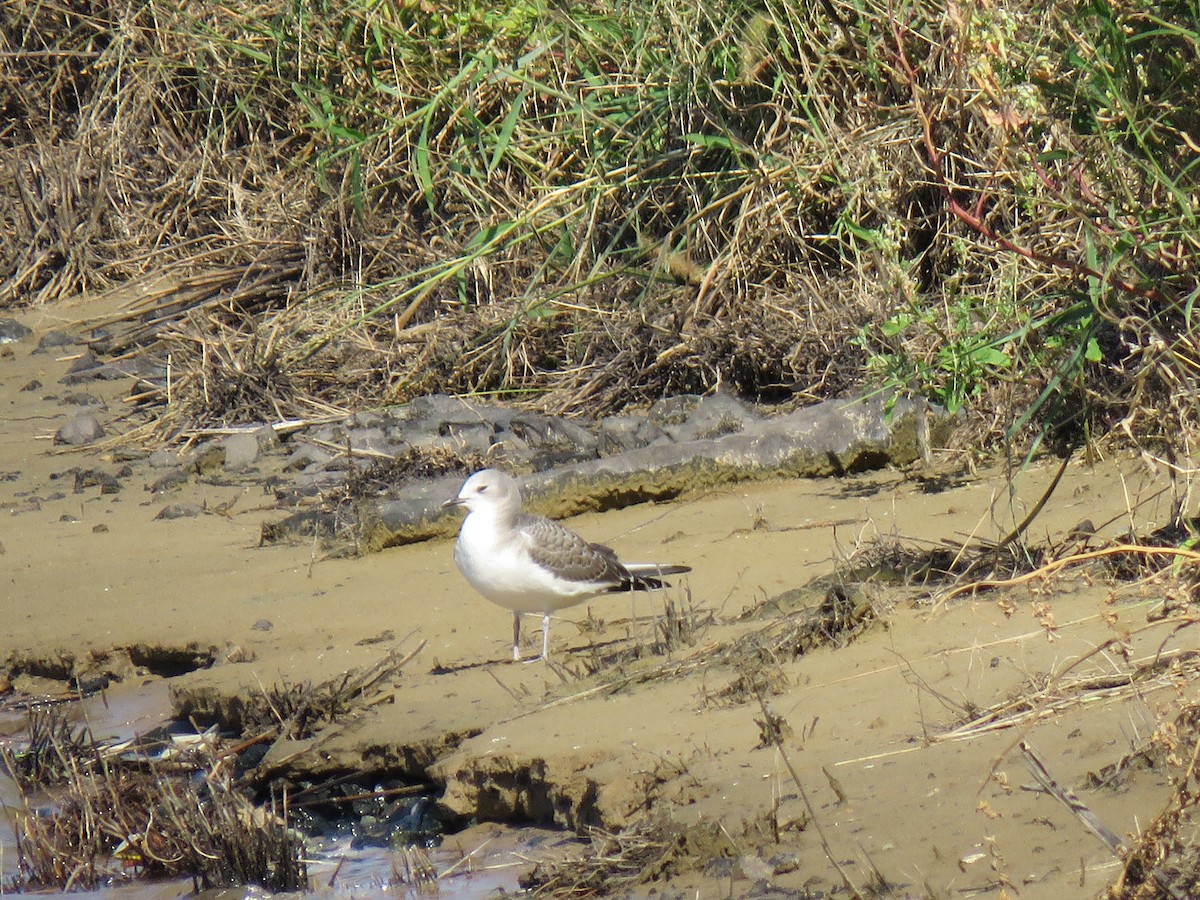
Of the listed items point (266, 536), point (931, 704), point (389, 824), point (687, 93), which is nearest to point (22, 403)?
point (266, 536)

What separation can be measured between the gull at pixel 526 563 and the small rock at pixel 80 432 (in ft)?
12.1

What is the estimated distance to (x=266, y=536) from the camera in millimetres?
6938

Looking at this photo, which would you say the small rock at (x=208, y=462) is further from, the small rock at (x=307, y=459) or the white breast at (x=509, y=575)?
the white breast at (x=509, y=575)

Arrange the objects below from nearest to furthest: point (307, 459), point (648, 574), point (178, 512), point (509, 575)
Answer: point (509, 575) < point (648, 574) < point (178, 512) < point (307, 459)

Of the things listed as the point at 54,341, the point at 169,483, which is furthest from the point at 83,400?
the point at 169,483

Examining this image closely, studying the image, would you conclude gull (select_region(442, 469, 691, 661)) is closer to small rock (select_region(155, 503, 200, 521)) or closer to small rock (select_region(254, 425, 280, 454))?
small rock (select_region(155, 503, 200, 521))

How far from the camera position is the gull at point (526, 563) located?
17.7 feet

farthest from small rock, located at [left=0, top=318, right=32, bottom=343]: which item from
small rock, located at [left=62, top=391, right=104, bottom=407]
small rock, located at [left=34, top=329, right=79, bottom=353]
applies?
small rock, located at [left=62, top=391, right=104, bottom=407]

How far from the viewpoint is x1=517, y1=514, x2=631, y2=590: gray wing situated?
550 cm

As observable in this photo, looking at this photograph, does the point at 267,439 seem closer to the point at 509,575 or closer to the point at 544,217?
the point at 544,217

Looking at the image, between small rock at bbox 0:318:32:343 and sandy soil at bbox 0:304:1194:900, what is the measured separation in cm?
325

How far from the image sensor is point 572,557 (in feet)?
18.2

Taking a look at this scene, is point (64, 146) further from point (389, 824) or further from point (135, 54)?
point (389, 824)

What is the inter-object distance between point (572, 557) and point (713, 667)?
1.04m
